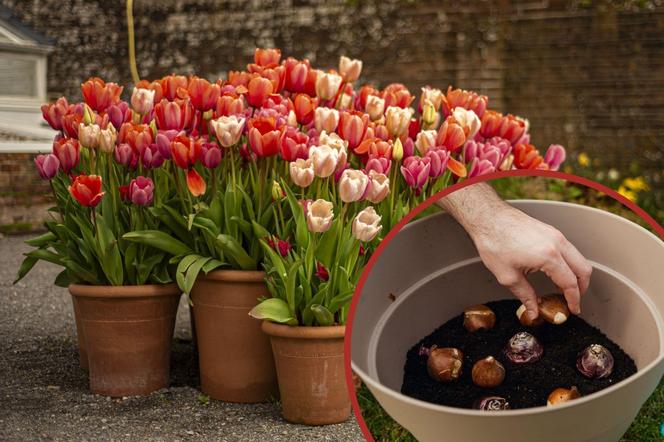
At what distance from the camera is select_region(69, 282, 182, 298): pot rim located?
209cm

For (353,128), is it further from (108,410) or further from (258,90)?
(108,410)

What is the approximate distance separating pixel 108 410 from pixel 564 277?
4.65ft

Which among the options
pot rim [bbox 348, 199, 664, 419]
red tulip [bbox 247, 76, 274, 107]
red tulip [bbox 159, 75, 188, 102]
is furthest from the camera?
red tulip [bbox 159, 75, 188, 102]

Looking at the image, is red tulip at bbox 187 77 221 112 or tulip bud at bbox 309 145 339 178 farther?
red tulip at bbox 187 77 221 112

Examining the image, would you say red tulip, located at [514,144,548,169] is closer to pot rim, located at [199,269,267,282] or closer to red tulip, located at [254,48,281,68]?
red tulip, located at [254,48,281,68]

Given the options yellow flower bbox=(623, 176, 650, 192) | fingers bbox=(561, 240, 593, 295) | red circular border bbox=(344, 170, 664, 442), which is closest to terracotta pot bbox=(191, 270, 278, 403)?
red circular border bbox=(344, 170, 664, 442)

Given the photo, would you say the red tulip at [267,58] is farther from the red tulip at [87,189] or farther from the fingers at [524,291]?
the fingers at [524,291]

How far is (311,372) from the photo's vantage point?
1.93 m

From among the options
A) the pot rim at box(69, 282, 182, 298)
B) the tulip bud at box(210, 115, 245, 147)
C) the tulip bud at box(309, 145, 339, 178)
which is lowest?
the pot rim at box(69, 282, 182, 298)

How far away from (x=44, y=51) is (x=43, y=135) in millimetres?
1539

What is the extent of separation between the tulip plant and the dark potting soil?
0.67m

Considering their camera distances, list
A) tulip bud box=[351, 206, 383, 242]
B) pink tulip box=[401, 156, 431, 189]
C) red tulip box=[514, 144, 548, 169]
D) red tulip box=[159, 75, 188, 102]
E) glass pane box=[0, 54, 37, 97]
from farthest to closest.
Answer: glass pane box=[0, 54, 37, 97]
red tulip box=[514, 144, 548, 169]
red tulip box=[159, 75, 188, 102]
pink tulip box=[401, 156, 431, 189]
tulip bud box=[351, 206, 383, 242]

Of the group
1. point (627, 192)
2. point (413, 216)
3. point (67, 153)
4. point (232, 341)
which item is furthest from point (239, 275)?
point (627, 192)

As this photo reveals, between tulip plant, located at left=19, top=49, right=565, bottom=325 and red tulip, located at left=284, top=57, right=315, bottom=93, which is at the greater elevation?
red tulip, located at left=284, top=57, right=315, bottom=93
